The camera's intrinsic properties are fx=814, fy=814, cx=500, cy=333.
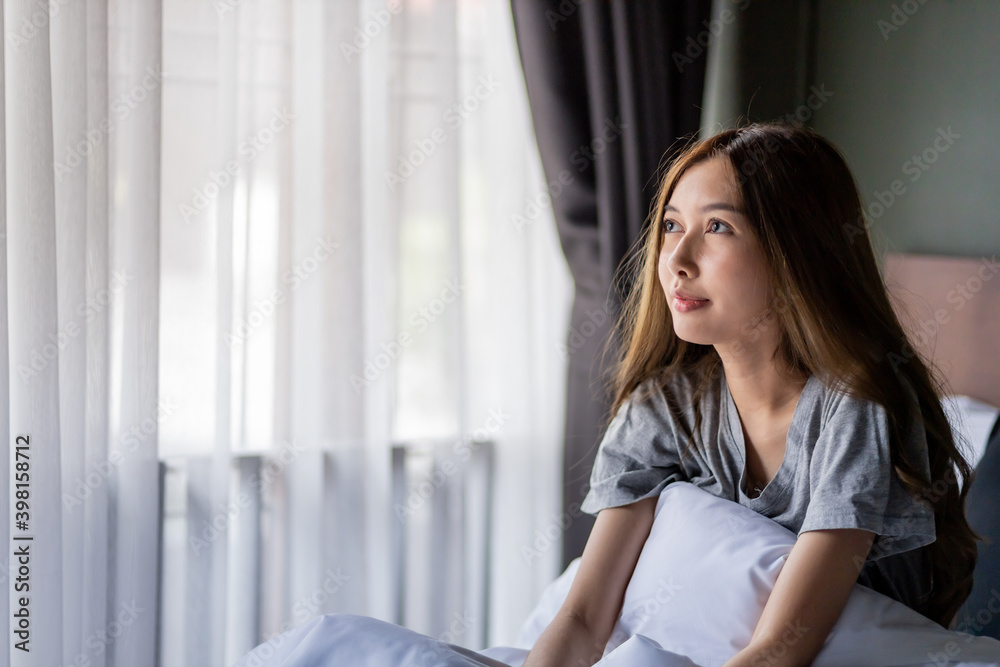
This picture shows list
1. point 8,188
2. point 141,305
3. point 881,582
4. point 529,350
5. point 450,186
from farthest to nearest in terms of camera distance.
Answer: point 529,350 < point 450,186 < point 141,305 < point 8,188 < point 881,582

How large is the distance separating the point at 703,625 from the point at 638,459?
278 mm

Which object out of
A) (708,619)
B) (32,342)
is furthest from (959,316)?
(32,342)

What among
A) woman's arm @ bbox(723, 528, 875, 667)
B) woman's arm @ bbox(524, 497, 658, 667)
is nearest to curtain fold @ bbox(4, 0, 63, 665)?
woman's arm @ bbox(524, 497, 658, 667)

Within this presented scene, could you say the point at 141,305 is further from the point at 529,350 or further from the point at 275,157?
the point at 529,350

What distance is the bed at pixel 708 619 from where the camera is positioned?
978 mm

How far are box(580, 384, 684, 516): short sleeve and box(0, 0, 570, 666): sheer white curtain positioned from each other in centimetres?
78

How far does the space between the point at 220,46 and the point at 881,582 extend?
1.59 m

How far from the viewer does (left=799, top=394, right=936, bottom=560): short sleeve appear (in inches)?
38.1

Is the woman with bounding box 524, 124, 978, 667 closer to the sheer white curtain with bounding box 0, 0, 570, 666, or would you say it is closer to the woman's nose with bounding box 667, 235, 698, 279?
the woman's nose with bounding box 667, 235, 698, 279

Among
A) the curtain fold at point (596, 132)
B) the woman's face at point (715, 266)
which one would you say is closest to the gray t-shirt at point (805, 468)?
the woman's face at point (715, 266)

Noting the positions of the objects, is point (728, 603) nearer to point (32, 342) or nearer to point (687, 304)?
point (687, 304)

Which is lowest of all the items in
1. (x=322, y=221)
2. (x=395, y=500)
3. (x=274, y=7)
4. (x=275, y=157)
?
(x=395, y=500)

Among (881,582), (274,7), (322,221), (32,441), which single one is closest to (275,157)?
(322,221)

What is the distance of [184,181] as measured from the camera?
5.69ft
